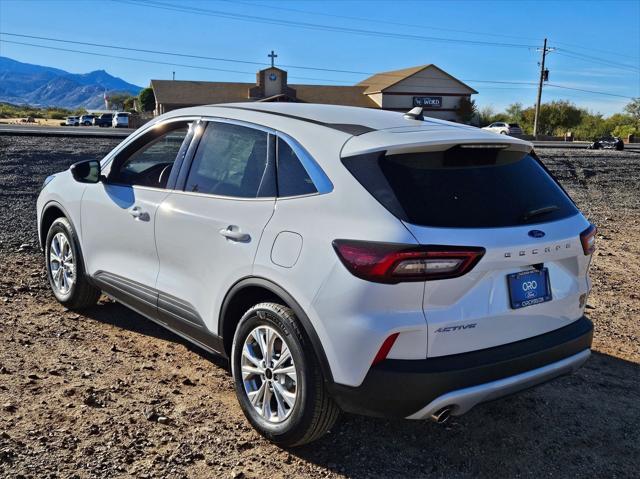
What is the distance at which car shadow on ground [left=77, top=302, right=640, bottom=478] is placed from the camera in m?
3.31

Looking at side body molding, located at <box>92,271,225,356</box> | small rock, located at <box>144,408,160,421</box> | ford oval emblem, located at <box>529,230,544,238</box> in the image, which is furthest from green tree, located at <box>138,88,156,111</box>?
ford oval emblem, located at <box>529,230,544,238</box>

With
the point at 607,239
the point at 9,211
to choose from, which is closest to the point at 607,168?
the point at 607,239

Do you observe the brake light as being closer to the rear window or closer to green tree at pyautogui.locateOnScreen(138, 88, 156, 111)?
the rear window

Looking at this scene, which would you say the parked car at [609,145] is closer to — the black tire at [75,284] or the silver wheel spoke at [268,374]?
the black tire at [75,284]

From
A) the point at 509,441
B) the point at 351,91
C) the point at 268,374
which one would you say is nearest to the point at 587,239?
the point at 509,441

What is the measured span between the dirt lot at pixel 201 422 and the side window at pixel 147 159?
128 cm

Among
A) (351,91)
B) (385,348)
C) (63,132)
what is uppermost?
(351,91)

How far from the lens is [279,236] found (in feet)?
10.5

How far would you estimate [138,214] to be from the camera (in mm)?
4285

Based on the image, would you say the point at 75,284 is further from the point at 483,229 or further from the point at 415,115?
the point at 483,229

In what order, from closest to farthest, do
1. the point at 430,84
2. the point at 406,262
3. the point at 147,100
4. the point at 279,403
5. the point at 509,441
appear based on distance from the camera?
the point at 406,262 → the point at 279,403 → the point at 509,441 → the point at 430,84 → the point at 147,100

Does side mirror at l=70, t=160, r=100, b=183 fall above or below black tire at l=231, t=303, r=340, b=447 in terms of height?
above

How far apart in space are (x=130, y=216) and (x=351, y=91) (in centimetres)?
7424

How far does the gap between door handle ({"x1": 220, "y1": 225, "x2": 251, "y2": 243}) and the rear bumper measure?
3.13 ft
